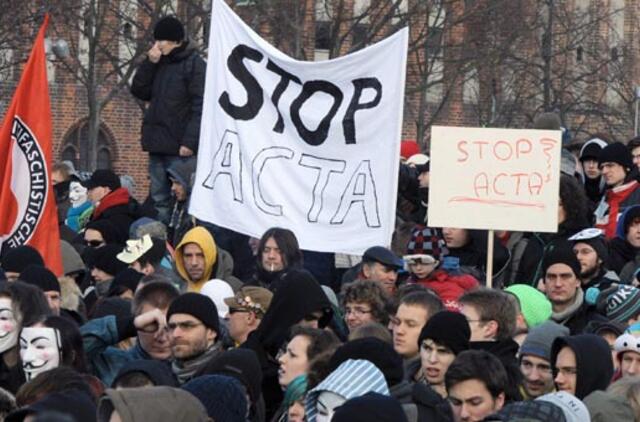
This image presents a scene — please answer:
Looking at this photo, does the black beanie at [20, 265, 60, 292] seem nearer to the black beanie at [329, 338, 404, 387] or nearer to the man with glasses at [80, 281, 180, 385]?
the man with glasses at [80, 281, 180, 385]

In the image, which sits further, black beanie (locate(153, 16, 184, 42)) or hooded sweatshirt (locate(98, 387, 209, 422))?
black beanie (locate(153, 16, 184, 42))

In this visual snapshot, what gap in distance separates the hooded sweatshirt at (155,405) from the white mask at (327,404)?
947 millimetres

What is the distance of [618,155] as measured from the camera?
16703 mm

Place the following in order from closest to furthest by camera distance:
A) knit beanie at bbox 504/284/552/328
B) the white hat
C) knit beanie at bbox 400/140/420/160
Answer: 1. knit beanie at bbox 504/284/552/328
2. the white hat
3. knit beanie at bbox 400/140/420/160

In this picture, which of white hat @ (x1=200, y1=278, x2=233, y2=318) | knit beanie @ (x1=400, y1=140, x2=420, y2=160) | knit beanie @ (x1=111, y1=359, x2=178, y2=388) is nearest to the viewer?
knit beanie @ (x1=111, y1=359, x2=178, y2=388)

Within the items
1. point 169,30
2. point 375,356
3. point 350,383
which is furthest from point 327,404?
point 169,30

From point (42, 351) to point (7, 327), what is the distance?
0.53 m

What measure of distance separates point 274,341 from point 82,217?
706 cm

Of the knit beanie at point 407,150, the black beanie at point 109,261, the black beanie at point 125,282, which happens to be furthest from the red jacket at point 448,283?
the knit beanie at point 407,150

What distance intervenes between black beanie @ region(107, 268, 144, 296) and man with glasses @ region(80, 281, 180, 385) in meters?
1.74

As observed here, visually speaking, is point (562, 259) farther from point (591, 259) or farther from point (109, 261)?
point (109, 261)

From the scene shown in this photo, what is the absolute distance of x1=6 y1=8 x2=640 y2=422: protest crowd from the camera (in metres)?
10.0

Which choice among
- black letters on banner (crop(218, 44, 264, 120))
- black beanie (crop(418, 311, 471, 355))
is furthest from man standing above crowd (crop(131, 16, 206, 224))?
black beanie (crop(418, 311, 471, 355))

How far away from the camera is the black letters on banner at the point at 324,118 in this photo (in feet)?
50.7
